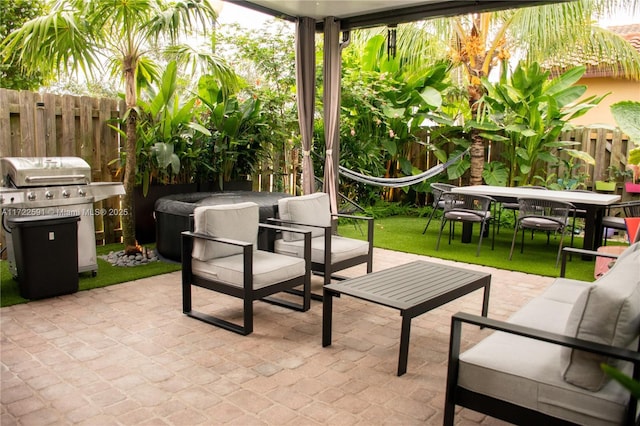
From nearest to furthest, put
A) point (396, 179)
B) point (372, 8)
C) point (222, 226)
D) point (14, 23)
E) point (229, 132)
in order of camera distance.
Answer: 1. point (222, 226)
2. point (372, 8)
3. point (229, 132)
4. point (396, 179)
5. point (14, 23)

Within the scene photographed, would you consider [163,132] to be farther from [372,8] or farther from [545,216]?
[545,216]

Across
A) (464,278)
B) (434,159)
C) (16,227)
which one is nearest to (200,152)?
(16,227)

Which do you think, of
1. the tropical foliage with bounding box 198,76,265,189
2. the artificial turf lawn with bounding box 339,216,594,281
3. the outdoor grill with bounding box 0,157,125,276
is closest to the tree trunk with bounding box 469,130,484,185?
the artificial turf lawn with bounding box 339,216,594,281

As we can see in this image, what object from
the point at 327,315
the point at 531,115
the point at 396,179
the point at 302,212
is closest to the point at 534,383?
the point at 327,315

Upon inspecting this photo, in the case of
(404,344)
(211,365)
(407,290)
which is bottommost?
(211,365)

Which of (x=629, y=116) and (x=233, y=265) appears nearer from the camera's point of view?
(x=233, y=265)

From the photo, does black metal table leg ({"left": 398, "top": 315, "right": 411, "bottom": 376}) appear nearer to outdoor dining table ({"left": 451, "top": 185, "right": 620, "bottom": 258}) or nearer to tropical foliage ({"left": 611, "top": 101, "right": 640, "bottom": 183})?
outdoor dining table ({"left": 451, "top": 185, "right": 620, "bottom": 258})

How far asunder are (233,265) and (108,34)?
2.88 meters

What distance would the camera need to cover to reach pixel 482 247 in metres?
6.40

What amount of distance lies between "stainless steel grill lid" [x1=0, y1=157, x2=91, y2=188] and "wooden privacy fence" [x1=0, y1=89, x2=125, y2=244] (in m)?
0.81

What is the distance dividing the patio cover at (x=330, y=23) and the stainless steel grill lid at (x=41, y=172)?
2364mm

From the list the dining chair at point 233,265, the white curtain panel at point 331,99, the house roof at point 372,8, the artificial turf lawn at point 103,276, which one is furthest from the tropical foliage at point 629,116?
the artificial turf lawn at point 103,276

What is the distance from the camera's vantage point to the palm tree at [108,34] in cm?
423

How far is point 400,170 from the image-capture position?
9.41 meters
